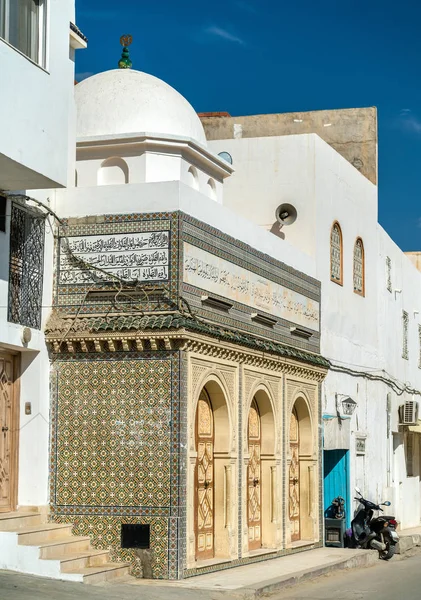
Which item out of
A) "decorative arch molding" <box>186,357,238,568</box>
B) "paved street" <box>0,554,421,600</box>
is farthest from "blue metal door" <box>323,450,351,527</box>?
"decorative arch molding" <box>186,357,238,568</box>

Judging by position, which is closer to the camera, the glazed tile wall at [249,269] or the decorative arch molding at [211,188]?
the glazed tile wall at [249,269]

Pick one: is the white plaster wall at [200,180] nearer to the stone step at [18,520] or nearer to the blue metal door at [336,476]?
the stone step at [18,520]

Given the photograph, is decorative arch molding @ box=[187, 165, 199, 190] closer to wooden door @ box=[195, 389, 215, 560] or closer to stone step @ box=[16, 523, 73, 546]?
wooden door @ box=[195, 389, 215, 560]

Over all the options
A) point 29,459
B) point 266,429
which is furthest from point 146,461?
point 266,429

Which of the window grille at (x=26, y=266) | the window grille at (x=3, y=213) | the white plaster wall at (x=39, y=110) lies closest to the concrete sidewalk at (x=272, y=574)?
the window grille at (x=26, y=266)

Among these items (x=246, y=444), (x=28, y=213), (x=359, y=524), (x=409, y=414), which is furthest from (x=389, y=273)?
(x=28, y=213)

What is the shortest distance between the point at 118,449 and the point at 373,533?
7353mm

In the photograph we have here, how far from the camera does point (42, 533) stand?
44.7 ft

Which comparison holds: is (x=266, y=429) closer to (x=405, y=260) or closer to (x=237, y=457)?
(x=237, y=457)

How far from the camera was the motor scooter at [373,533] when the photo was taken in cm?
1988

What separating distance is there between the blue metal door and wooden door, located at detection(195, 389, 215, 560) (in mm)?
6531

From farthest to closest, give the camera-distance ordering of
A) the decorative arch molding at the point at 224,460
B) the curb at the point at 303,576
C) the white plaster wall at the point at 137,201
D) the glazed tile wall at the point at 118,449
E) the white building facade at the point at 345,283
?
the white building facade at the point at 345,283
the decorative arch molding at the point at 224,460
the white plaster wall at the point at 137,201
the glazed tile wall at the point at 118,449
the curb at the point at 303,576

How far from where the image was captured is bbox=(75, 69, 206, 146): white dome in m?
17.3

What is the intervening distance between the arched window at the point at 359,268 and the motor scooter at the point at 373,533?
5.10m
